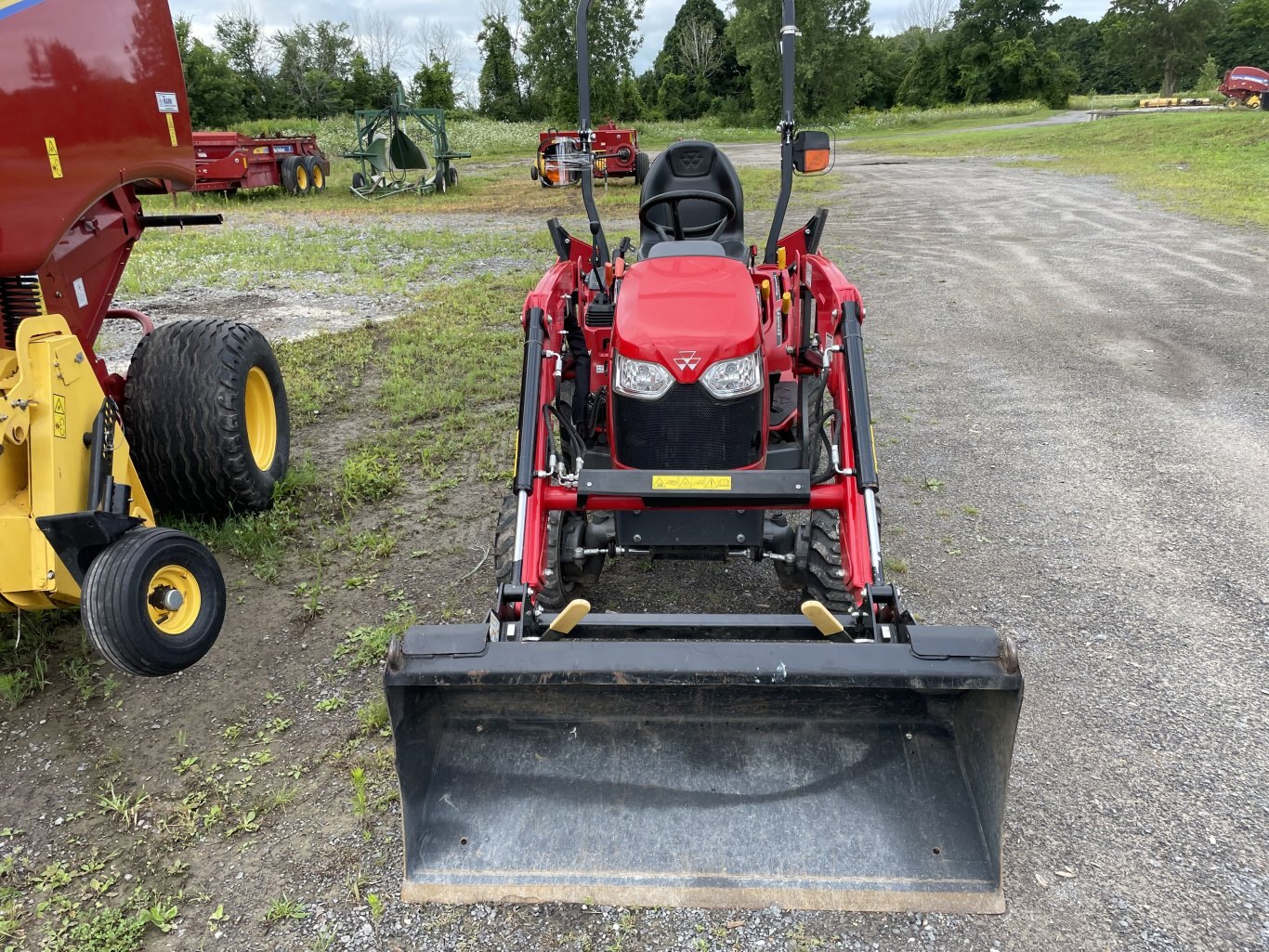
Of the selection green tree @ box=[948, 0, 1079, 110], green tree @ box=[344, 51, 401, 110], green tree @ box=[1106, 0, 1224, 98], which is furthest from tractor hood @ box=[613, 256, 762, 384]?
green tree @ box=[1106, 0, 1224, 98]

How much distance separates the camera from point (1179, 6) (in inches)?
2197

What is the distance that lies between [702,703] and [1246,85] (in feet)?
125

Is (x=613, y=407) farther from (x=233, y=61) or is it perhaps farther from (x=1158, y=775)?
(x=233, y=61)

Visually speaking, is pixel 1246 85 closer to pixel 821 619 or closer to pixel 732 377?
pixel 732 377

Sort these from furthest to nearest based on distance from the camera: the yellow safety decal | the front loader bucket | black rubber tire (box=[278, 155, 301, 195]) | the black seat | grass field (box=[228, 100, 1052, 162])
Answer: grass field (box=[228, 100, 1052, 162]), black rubber tire (box=[278, 155, 301, 195]), the black seat, the yellow safety decal, the front loader bucket

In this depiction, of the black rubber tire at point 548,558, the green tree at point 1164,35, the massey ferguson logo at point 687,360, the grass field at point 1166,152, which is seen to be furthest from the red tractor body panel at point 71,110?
the green tree at point 1164,35

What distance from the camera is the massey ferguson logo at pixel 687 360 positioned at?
302 centimetres

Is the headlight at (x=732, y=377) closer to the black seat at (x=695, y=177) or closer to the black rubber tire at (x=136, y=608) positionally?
the black rubber tire at (x=136, y=608)

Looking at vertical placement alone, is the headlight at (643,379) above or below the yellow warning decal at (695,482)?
above

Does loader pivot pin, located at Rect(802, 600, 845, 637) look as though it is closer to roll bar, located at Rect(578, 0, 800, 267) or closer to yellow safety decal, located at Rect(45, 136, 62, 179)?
roll bar, located at Rect(578, 0, 800, 267)

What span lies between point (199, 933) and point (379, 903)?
440 mm

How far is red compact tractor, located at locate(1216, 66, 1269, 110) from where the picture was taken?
3048 cm

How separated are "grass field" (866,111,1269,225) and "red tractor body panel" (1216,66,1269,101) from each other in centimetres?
840

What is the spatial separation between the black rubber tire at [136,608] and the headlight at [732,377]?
1.73m
